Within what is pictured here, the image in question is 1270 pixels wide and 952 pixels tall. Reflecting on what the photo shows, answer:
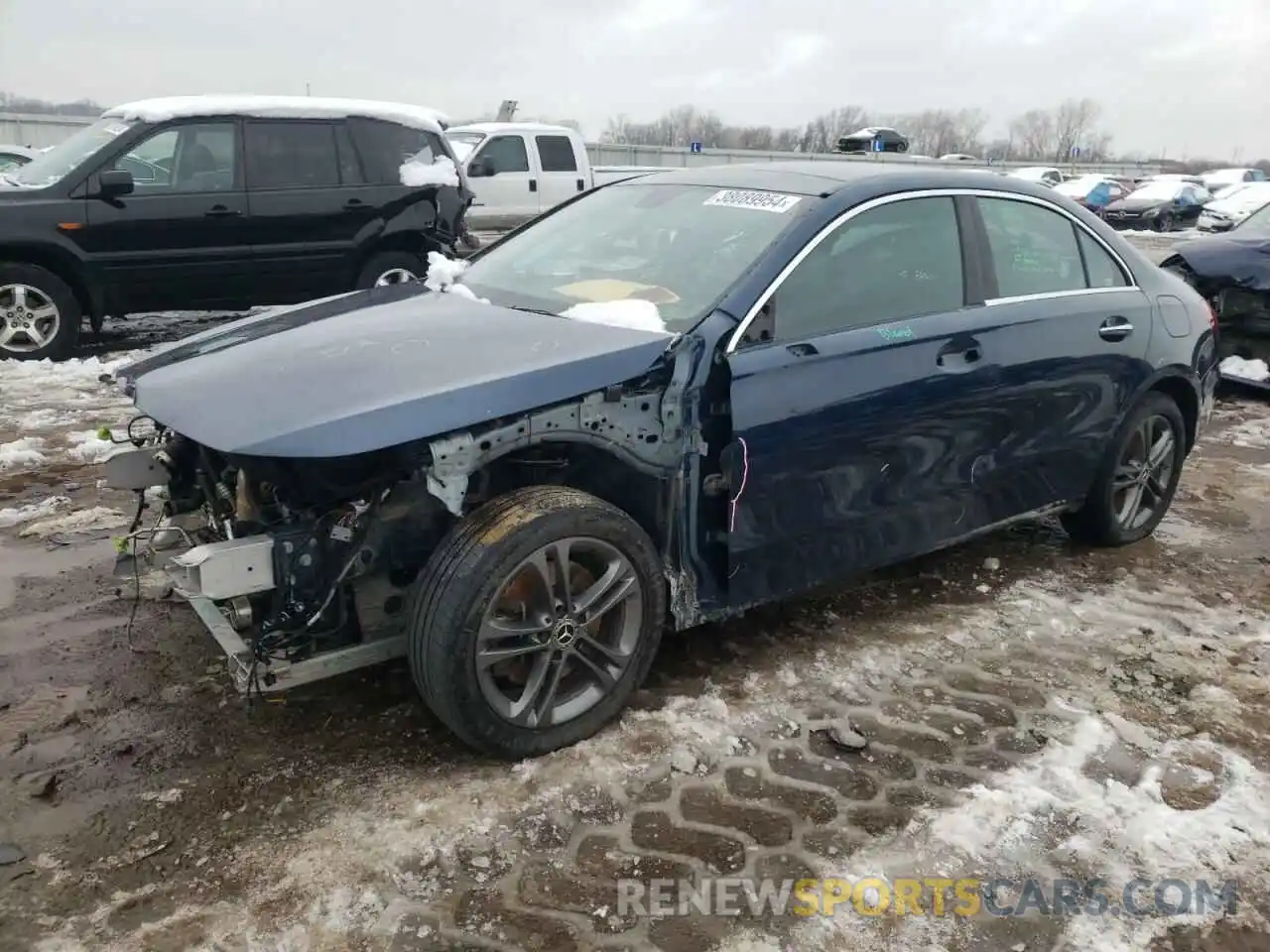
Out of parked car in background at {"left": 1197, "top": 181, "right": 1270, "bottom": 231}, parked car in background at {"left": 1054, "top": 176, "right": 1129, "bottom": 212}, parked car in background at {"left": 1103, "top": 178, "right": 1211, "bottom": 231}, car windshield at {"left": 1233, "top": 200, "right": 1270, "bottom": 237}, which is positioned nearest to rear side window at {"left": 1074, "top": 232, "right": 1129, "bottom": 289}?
car windshield at {"left": 1233, "top": 200, "right": 1270, "bottom": 237}

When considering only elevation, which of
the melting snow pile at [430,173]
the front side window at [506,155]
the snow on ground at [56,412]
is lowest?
the snow on ground at [56,412]

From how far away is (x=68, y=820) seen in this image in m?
2.62

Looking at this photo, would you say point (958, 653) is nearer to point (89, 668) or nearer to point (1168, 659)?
point (1168, 659)

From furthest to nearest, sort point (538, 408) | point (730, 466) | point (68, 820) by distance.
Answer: point (730, 466)
point (538, 408)
point (68, 820)

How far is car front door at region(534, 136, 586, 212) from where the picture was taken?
46.0 feet

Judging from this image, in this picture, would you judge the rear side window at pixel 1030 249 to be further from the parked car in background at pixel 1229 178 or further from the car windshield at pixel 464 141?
the parked car in background at pixel 1229 178

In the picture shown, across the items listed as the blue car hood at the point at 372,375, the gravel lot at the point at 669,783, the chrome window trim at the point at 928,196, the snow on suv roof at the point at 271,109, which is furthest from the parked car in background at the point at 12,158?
the chrome window trim at the point at 928,196

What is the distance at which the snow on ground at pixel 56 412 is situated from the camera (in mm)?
5531

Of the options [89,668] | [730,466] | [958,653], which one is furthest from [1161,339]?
[89,668]

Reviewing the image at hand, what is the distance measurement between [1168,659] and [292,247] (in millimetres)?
7271

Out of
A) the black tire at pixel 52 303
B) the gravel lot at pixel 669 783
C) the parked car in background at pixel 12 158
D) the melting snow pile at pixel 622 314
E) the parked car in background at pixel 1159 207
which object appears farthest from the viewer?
the parked car in background at pixel 1159 207

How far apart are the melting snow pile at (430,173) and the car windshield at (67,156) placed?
2203 mm

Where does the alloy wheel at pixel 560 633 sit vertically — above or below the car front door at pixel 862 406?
below

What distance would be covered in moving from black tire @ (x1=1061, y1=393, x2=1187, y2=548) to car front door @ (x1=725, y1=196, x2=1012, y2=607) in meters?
0.93
